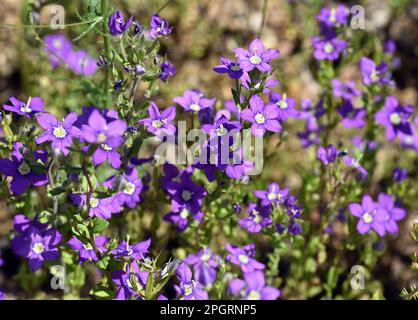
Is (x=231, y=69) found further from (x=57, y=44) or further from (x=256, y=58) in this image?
(x=57, y=44)

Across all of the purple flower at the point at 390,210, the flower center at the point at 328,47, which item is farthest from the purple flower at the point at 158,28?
the purple flower at the point at 390,210

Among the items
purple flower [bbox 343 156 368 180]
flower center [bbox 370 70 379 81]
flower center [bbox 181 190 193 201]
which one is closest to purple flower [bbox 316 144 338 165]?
purple flower [bbox 343 156 368 180]

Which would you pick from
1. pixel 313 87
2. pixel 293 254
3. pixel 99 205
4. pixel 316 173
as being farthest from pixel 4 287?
pixel 313 87

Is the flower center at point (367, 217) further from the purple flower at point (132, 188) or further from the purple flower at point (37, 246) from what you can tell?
the purple flower at point (37, 246)

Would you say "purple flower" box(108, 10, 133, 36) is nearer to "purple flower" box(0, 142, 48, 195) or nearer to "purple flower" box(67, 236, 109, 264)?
"purple flower" box(0, 142, 48, 195)

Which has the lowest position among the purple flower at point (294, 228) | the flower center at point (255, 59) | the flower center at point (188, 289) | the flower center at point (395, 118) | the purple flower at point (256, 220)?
the flower center at point (188, 289)
